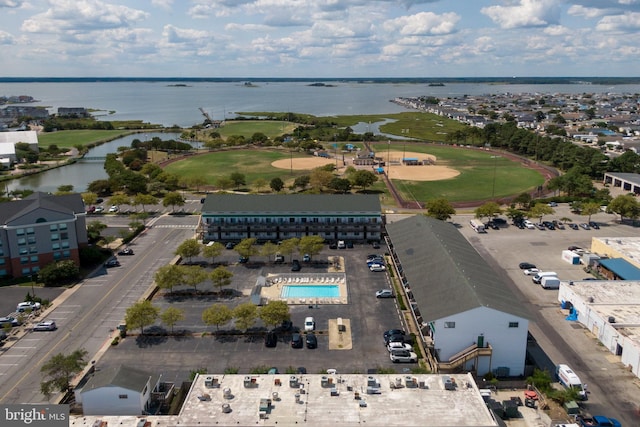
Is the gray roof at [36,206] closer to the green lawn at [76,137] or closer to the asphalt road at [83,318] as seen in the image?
the asphalt road at [83,318]

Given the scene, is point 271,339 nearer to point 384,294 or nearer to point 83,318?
point 384,294

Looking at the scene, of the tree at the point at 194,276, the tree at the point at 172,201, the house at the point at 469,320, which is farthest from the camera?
the tree at the point at 172,201

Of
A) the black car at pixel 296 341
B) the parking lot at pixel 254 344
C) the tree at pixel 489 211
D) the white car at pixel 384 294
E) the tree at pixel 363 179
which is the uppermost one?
the tree at pixel 363 179

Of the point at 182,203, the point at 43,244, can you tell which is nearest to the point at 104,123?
the point at 182,203

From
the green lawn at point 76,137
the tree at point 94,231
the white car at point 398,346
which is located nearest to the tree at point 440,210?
the white car at point 398,346

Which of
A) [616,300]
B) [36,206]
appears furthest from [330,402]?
[36,206]

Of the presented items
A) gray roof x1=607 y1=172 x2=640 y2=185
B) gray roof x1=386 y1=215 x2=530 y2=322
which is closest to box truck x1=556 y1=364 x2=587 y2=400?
gray roof x1=386 y1=215 x2=530 y2=322

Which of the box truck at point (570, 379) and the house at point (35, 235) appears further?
the house at point (35, 235)
